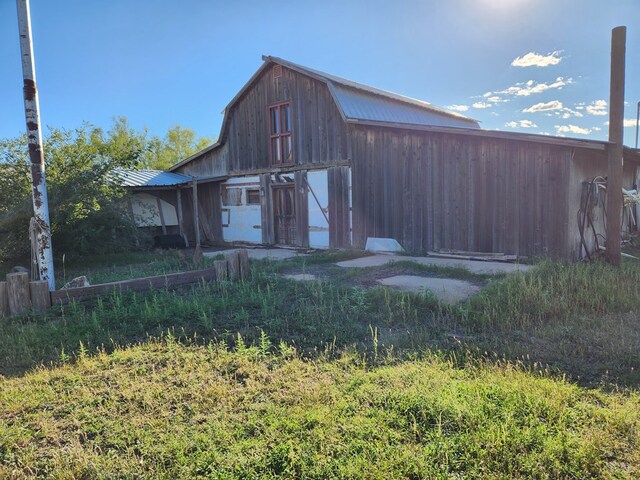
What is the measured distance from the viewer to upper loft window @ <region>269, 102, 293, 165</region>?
47.3ft

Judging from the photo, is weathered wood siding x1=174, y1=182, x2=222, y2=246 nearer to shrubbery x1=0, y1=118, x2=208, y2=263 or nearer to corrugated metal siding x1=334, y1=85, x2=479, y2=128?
shrubbery x1=0, y1=118, x2=208, y2=263

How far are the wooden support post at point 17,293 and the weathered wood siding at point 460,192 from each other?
8.67 metres

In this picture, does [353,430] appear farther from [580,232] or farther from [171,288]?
[580,232]

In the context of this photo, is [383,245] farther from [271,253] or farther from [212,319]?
[212,319]

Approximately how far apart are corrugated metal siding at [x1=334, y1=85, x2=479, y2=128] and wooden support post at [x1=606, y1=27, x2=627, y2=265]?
5866mm

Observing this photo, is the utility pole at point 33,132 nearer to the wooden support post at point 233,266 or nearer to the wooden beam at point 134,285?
the wooden beam at point 134,285

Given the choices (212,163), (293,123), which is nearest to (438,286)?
(293,123)

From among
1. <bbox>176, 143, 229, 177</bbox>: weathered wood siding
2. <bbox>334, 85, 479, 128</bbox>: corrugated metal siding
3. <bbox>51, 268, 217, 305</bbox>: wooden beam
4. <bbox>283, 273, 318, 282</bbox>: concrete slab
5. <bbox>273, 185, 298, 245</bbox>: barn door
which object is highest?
<bbox>334, 85, 479, 128</bbox>: corrugated metal siding

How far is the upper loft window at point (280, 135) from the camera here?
567 inches

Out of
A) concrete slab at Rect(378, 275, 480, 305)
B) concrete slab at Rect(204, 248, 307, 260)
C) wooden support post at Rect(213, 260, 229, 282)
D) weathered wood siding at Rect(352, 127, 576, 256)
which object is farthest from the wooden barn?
wooden support post at Rect(213, 260, 229, 282)

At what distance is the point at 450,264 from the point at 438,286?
2.38 metres

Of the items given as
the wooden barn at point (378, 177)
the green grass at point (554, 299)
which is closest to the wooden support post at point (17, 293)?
the green grass at point (554, 299)

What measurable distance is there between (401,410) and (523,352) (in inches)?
67.2

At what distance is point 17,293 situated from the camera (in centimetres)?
566
